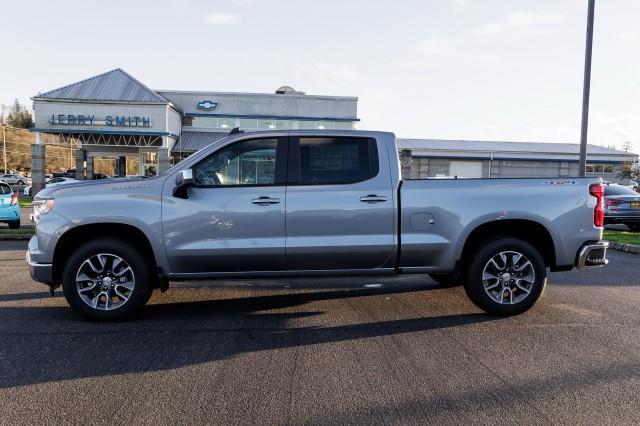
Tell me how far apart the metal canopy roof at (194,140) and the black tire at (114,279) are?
3124 cm

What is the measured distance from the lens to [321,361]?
445 centimetres

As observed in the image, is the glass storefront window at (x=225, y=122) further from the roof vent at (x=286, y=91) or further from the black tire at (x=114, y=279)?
the black tire at (x=114, y=279)

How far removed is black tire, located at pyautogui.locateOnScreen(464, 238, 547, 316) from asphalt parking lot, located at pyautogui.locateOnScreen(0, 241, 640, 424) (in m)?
0.17

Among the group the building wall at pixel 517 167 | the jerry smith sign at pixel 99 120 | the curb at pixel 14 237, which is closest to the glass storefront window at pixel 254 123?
the jerry smith sign at pixel 99 120

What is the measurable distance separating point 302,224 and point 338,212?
0.41 metres

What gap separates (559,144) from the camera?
49.9 meters

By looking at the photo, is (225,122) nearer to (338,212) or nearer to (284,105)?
(284,105)

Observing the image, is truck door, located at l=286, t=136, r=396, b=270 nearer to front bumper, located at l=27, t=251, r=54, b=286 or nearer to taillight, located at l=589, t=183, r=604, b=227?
taillight, located at l=589, t=183, r=604, b=227

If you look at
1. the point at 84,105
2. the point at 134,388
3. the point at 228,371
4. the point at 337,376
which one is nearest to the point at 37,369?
the point at 134,388

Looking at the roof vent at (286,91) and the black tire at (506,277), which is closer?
the black tire at (506,277)

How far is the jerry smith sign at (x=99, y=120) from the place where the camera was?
34375mm

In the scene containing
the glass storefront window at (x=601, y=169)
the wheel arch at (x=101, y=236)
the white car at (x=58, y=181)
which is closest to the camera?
the wheel arch at (x=101, y=236)

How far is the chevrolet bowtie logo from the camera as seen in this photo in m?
40.6

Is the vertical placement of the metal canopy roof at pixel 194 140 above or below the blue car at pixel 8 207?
above
